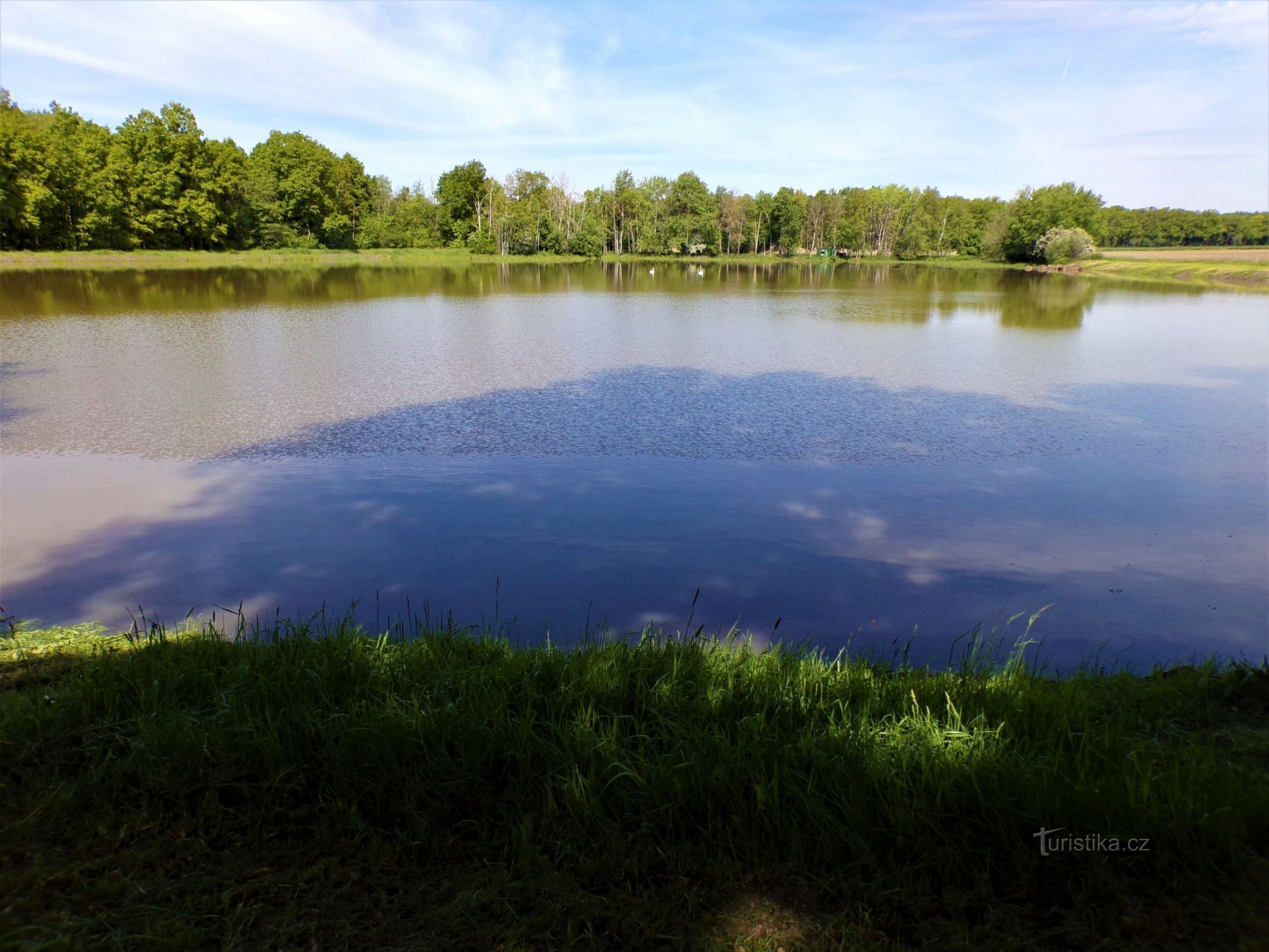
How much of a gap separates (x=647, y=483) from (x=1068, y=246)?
70006mm

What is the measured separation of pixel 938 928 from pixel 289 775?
6.45ft

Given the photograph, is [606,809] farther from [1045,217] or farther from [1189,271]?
[1045,217]

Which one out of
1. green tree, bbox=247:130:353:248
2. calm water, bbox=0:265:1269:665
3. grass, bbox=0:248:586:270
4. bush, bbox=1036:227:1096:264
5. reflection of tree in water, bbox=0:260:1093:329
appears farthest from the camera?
bush, bbox=1036:227:1096:264

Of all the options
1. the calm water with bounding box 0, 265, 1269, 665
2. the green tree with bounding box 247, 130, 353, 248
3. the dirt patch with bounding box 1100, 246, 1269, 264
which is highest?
the green tree with bounding box 247, 130, 353, 248

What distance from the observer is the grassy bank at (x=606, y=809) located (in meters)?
1.94

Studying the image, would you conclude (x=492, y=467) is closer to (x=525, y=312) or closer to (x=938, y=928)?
(x=938, y=928)

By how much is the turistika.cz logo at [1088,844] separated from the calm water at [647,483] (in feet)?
7.31

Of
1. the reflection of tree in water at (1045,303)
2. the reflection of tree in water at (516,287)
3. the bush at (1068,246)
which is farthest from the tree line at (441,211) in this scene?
the reflection of tree in water at (1045,303)

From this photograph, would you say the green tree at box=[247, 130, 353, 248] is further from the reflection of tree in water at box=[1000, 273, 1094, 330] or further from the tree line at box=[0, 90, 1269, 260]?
the reflection of tree in water at box=[1000, 273, 1094, 330]

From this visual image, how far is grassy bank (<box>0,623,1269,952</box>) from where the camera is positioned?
1.94 m

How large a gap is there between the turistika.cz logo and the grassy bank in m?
0.02

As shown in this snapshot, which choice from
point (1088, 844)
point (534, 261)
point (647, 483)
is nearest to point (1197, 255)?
point (534, 261)

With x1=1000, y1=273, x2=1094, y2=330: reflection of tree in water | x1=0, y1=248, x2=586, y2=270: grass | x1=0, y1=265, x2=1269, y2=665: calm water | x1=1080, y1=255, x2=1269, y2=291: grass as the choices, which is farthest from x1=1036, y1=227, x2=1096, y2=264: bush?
x1=0, y1=265, x2=1269, y2=665: calm water

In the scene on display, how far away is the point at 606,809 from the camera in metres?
2.41
